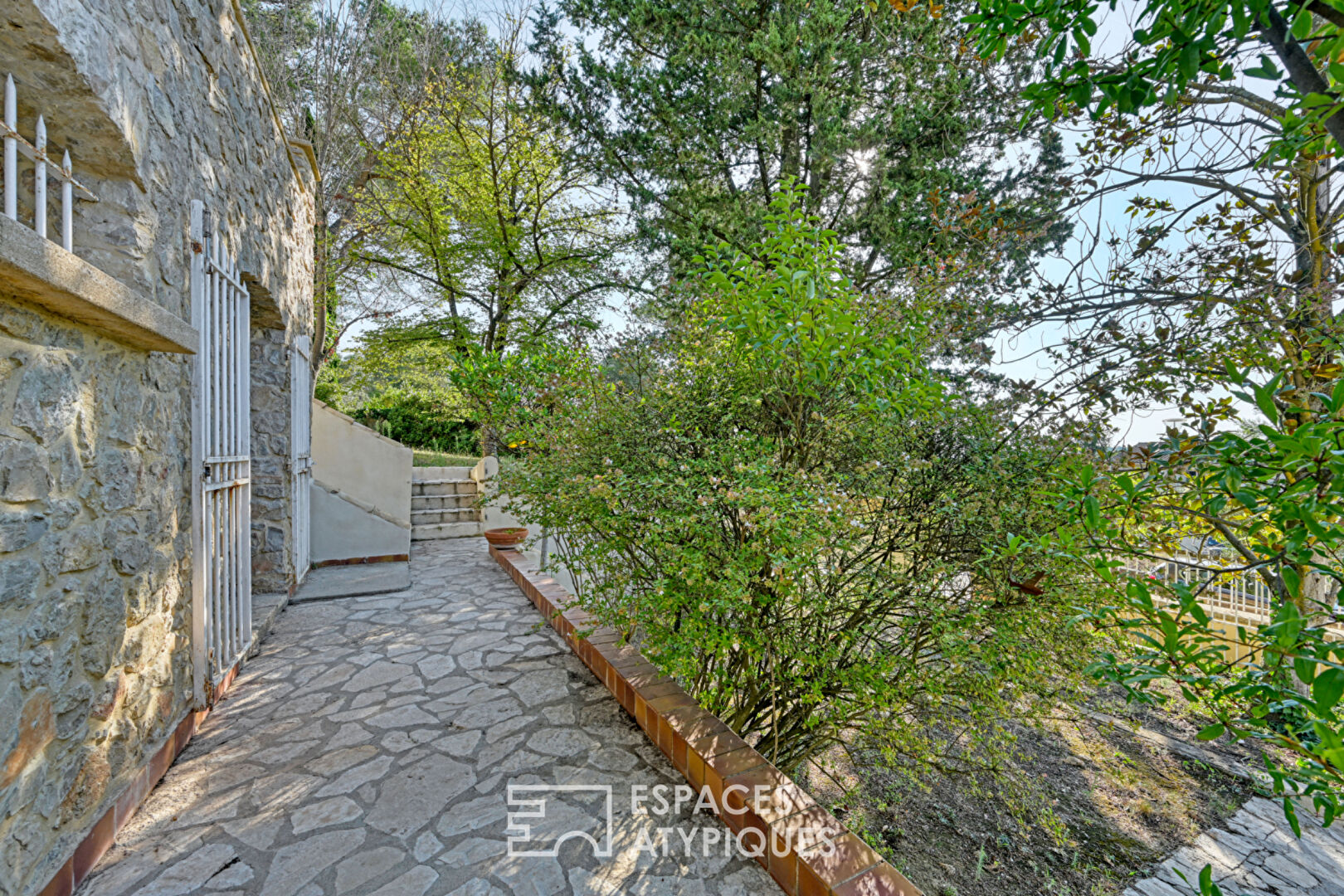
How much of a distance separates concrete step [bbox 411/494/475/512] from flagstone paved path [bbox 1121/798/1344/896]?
755cm

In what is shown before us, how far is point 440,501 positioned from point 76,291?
7.11 metres

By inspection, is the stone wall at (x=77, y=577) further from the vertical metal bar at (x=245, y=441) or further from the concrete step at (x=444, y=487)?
the concrete step at (x=444, y=487)

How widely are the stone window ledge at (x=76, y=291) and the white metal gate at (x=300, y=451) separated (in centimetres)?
270

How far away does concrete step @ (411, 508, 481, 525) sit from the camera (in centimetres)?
792

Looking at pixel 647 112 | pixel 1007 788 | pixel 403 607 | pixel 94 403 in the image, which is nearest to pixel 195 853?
pixel 94 403

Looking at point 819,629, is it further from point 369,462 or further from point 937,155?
point 937,155

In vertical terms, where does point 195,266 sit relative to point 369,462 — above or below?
above

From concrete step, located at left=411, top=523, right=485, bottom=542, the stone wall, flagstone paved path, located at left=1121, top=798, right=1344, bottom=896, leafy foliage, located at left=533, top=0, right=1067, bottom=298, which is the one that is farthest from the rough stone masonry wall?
concrete step, located at left=411, top=523, right=485, bottom=542

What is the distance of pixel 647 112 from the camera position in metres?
6.95

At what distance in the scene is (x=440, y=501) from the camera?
8242 millimetres

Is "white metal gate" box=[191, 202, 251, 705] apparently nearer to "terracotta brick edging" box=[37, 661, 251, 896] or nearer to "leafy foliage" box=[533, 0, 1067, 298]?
"terracotta brick edging" box=[37, 661, 251, 896]

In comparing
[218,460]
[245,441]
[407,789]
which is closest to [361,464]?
[245,441]

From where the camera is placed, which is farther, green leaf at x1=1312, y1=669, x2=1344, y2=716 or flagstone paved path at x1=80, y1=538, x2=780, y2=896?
flagstone paved path at x1=80, y1=538, x2=780, y2=896

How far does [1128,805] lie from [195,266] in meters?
6.04
